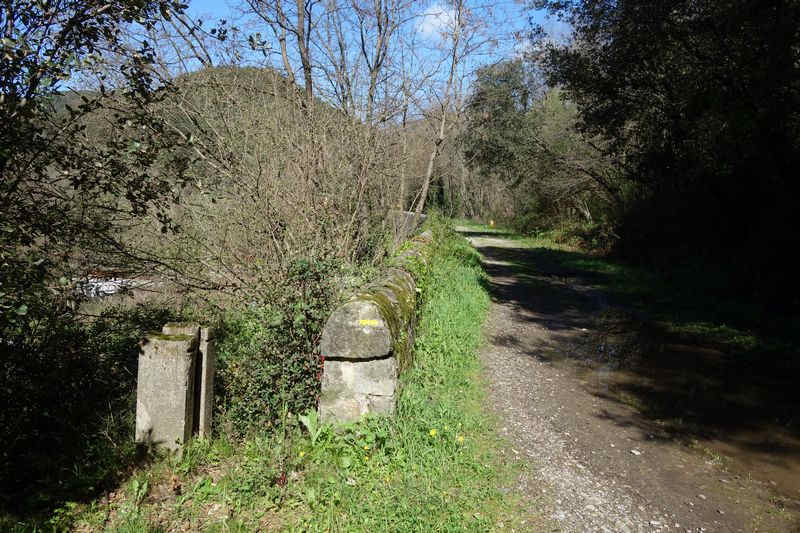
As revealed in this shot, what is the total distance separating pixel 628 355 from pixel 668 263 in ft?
27.7

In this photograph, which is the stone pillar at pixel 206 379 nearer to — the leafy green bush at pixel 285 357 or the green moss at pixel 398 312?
the leafy green bush at pixel 285 357

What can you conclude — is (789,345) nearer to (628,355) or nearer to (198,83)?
(628,355)

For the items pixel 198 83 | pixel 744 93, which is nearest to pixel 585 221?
pixel 744 93

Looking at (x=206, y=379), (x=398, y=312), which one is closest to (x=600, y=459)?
(x=398, y=312)

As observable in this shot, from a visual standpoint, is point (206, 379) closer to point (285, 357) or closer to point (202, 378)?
point (202, 378)

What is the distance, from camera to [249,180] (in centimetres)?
590

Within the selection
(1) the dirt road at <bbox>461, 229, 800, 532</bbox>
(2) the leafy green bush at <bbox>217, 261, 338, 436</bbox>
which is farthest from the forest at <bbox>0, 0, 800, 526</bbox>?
(1) the dirt road at <bbox>461, 229, 800, 532</bbox>

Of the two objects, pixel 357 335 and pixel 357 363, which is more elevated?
pixel 357 335

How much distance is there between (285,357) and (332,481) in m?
1.26

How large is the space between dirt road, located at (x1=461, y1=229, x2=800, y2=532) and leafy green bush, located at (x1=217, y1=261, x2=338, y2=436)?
1839mm

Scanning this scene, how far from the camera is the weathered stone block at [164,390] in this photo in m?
3.99

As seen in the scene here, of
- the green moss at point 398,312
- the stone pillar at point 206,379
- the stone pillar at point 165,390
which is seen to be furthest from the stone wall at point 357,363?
the stone pillar at point 165,390

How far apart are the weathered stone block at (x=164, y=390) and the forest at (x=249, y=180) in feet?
1.00

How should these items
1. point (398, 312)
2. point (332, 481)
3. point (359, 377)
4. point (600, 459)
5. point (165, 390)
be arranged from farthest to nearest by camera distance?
point (398, 312), point (600, 459), point (359, 377), point (165, 390), point (332, 481)
